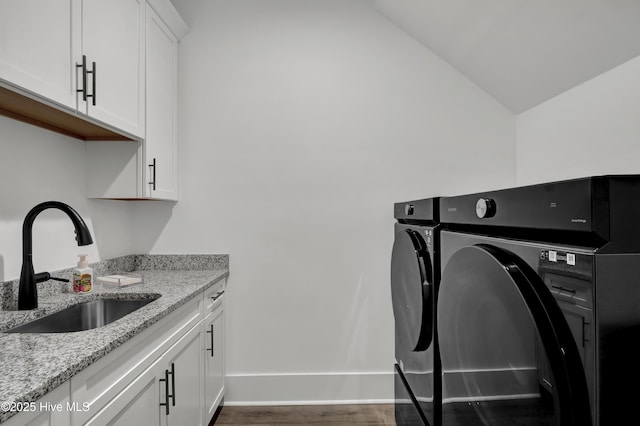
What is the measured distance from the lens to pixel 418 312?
139 cm

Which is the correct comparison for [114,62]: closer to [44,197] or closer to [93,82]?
[93,82]

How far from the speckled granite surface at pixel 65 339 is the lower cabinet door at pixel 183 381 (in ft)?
0.66

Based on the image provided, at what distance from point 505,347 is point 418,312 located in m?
0.63

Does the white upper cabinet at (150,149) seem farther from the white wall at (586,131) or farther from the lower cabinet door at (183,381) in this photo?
the white wall at (586,131)

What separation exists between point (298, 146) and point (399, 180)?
727 mm

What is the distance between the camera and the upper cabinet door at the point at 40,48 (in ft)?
3.81

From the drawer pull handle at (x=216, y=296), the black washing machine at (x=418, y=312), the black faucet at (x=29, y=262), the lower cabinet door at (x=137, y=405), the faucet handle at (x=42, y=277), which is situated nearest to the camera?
the lower cabinet door at (x=137, y=405)

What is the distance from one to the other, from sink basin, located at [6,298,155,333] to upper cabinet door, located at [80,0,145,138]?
2.65 feet

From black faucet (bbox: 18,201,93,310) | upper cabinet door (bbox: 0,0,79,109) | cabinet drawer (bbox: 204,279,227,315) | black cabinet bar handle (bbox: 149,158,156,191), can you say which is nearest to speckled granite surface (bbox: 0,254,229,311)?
cabinet drawer (bbox: 204,279,227,315)

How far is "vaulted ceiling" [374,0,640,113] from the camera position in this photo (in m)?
1.66

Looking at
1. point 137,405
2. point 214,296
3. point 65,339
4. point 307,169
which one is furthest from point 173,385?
point 307,169

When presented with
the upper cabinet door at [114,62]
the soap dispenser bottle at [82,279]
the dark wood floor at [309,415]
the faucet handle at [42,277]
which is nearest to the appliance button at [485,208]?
the upper cabinet door at [114,62]

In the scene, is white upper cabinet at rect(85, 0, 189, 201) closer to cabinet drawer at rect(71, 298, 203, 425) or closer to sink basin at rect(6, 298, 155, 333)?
sink basin at rect(6, 298, 155, 333)

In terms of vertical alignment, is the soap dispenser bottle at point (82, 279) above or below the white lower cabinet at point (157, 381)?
above
